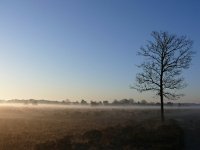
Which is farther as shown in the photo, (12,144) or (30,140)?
(30,140)

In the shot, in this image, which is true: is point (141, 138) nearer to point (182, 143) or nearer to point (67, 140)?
point (182, 143)

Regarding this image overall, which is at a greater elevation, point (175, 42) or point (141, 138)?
point (175, 42)

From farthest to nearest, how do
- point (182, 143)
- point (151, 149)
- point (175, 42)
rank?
point (175, 42) → point (182, 143) → point (151, 149)

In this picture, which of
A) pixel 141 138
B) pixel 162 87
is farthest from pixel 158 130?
pixel 162 87

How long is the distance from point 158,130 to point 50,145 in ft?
29.6

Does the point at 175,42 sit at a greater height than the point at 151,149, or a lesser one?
greater

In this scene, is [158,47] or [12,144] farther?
[158,47]

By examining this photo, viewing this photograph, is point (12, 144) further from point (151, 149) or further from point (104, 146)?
point (151, 149)

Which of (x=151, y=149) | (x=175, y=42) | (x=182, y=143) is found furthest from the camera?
(x=175, y=42)

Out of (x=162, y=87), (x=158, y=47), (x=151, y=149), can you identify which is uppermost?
(x=158, y=47)

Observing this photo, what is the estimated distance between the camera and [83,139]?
27125 millimetres

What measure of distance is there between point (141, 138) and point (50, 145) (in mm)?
6354

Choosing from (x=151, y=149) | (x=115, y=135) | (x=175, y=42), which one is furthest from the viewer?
(x=175, y=42)

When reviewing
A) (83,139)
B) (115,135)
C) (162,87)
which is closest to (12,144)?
(83,139)
